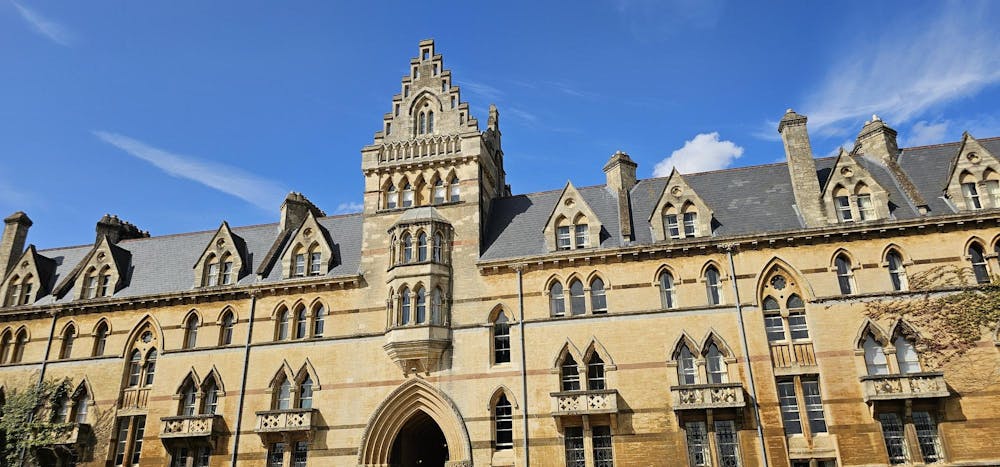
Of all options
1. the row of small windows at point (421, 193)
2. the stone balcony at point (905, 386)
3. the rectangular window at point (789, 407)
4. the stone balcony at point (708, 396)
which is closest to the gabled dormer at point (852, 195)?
the stone balcony at point (905, 386)

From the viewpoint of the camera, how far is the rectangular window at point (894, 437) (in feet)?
78.0

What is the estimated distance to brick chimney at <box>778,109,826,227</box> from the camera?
2773 centimetres

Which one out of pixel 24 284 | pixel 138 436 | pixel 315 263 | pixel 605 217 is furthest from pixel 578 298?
pixel 24 284

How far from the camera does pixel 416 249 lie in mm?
29953

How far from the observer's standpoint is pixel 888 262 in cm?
2622

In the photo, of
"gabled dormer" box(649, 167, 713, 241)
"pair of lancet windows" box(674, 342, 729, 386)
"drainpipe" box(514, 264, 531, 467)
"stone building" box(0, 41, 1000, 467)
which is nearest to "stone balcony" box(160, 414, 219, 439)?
"stone building" box(0, 41, 1000, 467)

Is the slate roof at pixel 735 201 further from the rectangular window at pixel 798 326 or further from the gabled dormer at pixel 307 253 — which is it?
the gabled dormer at pixel 307 253

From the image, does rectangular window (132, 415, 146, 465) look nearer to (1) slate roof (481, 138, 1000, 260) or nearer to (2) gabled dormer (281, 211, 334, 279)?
(2) gabled dormer (281, 211, 334, 279)

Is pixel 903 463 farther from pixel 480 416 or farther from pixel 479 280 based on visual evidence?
pixel 479 280

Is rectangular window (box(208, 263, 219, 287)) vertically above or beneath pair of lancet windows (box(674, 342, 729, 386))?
above

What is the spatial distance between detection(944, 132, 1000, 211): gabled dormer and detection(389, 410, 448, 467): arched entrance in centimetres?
2369

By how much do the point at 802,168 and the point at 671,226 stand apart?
6.25 m

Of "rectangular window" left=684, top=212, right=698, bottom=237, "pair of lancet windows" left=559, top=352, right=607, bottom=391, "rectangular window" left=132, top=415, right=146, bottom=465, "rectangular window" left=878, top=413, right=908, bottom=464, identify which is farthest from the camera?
"rectangular window" left=132, top=415, right=146, bottom=465

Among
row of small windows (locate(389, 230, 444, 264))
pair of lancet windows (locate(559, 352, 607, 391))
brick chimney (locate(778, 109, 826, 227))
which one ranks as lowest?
pair of lancet windows (locate(559, 352, 607, 391))
